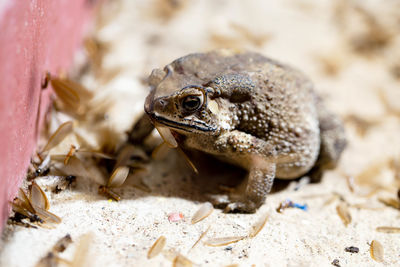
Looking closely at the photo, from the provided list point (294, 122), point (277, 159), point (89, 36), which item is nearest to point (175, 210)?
point (277, 159)

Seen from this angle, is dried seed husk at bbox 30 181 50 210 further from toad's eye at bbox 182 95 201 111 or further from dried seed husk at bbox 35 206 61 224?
toad's eye at bbox 182 95 201 111

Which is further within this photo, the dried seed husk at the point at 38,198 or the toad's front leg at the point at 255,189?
the toad's front leg at the point at 255,189

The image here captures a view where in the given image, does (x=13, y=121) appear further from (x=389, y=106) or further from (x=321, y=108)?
(x=389, y=106)

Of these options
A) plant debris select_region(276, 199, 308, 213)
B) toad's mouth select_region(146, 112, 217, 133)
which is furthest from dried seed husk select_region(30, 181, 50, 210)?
plant debris select_region(276, 199, 308, 213)

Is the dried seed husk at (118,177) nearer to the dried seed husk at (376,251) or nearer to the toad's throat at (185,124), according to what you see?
the toad's throat at (185,124)

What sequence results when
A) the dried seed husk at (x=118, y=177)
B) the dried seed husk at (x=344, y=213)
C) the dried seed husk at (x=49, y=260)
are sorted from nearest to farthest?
1. the dried seed husk at (x=49, y=260)
2. the dried seed husk at (x=118, y=177)
3. the dried seed husk at (x=344, y=213)

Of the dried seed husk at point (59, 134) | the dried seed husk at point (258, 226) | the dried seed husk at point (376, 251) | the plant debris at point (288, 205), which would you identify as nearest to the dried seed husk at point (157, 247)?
the dried seed husk at point (258, 226)

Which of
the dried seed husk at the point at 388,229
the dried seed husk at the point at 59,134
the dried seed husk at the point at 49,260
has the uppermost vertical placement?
the dried seed husk at the point at 59,134

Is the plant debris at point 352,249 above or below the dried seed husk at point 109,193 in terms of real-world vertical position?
below
